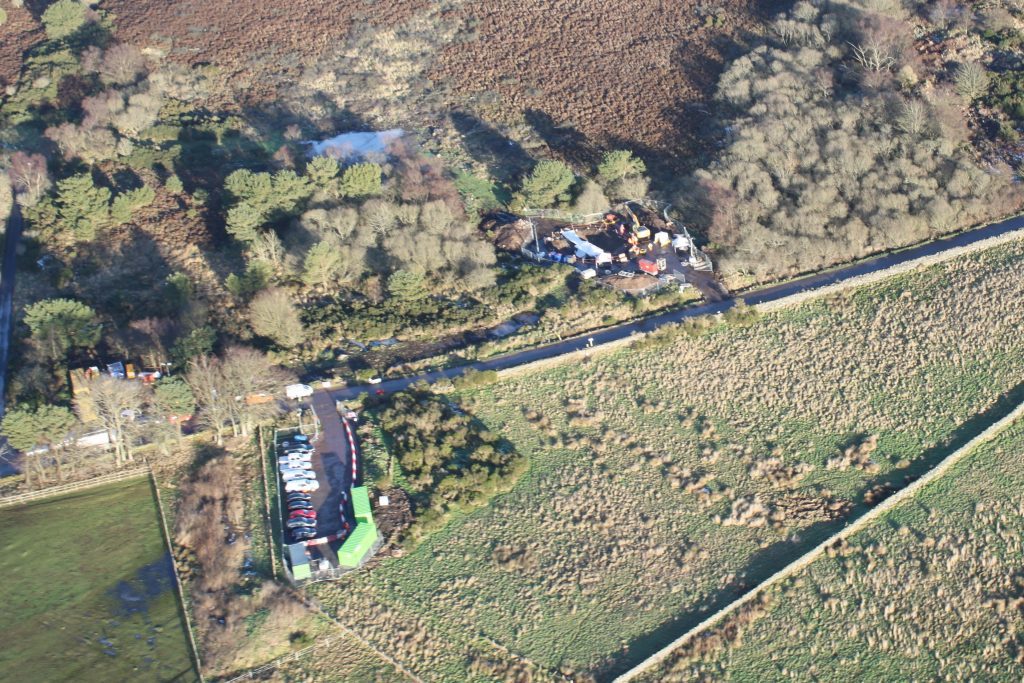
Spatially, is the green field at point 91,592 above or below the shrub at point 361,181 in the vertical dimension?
below

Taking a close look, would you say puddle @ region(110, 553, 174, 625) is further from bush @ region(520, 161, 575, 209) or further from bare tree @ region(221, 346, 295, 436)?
bush @ region(520, 161, 575, 209)

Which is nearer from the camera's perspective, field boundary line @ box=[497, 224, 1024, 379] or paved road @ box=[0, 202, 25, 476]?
paved road @ box=[0, 202, 25, 476]

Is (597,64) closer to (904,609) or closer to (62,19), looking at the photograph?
(62,19)

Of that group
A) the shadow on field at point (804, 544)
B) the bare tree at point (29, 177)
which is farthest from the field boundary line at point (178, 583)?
the bare tree at point (29, 177)

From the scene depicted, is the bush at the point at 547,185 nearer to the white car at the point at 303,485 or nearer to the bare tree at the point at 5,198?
the white car at the point at 303,485

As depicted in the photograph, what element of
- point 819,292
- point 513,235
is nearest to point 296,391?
point 513,235

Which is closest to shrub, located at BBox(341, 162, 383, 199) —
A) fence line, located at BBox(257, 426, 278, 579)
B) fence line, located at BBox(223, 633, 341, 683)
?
fence line, located at BBox(257, 426, 278, 579)
